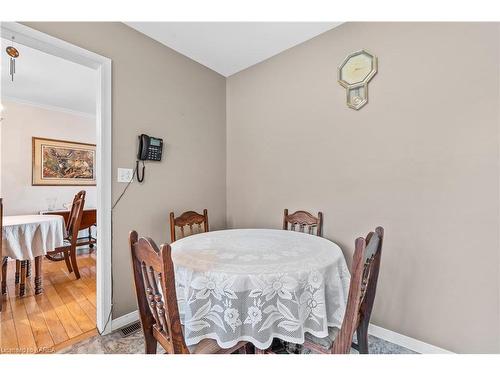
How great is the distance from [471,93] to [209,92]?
2.16 m

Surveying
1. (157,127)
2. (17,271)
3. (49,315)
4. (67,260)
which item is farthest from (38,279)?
(157,127)

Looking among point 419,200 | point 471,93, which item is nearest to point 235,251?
point 419,200

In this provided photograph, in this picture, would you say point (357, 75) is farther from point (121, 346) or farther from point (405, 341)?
point (121, 346)

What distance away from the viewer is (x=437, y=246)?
1465mm

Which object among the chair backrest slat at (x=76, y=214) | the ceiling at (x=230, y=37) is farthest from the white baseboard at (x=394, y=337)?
the ceiling at (x=230, y=37)

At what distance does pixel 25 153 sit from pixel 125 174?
294cm

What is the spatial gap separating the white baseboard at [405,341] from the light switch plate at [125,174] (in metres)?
2.18

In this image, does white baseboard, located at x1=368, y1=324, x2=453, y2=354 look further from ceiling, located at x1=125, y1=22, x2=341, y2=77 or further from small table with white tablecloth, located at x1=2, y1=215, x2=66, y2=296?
small table with white tablecloth, located at x1=2, y1=215, x2=66, y2=296

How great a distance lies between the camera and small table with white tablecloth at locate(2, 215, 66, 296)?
2107mm

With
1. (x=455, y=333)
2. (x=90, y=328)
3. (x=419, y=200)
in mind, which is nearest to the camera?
(x=455, y=333)

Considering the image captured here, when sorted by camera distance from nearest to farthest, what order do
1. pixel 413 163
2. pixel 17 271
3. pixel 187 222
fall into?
pixel 413 163
pixel 187 222
pixel 17 271

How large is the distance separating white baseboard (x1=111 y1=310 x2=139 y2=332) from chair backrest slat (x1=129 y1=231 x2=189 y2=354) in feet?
3.16

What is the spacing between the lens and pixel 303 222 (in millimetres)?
1996

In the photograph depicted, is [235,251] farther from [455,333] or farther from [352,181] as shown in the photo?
[455,333]
